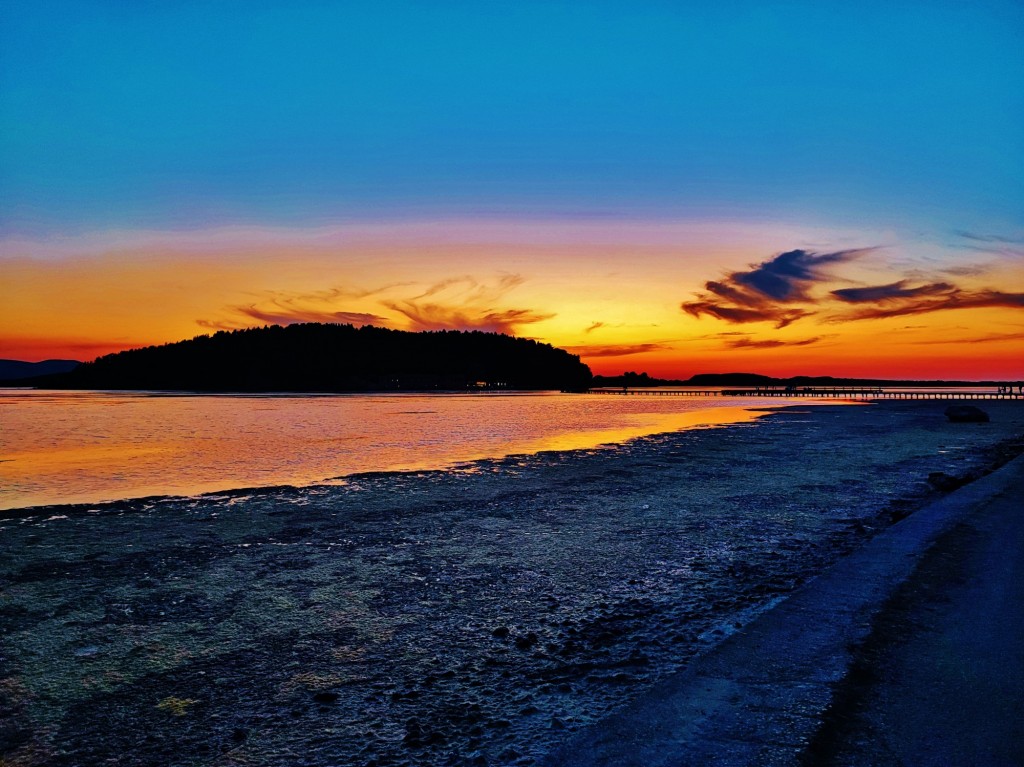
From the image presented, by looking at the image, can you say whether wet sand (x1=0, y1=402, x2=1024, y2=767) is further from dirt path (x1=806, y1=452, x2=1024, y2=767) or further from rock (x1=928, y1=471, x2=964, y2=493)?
dirt path (x1=806, y1=452, x2=1024, y2=767)

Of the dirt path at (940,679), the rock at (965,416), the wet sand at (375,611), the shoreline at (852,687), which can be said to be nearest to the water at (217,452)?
the wet sand at (375,611)

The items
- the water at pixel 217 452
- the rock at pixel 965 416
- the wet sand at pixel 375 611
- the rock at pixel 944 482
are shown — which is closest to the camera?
the wet sand at pixel 375 611

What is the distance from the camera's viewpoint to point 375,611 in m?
6.71

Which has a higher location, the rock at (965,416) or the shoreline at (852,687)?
the rock at (965,416)

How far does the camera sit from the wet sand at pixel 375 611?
4359mm

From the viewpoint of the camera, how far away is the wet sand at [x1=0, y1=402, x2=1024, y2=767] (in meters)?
4.36

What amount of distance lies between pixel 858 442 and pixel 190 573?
91.3 feet

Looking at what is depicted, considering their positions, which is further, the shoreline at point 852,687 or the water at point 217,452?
the water at point 217,452

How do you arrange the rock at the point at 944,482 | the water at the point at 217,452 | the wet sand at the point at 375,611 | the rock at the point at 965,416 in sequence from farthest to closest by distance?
the rock at the point at 965,416
the water at the point at 217,452
the rock at the point at 944,482
the wet sand at the point at 375,611

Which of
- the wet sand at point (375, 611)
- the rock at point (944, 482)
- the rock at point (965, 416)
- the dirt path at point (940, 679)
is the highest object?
the rock at point (965, 416)

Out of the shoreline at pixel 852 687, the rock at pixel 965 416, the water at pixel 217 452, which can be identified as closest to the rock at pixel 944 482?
the shoreline at pixel 852 687

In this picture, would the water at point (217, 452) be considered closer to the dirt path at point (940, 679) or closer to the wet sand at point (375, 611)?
the wet sand at point (375, 611)

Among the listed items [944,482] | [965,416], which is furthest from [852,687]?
[965,416]

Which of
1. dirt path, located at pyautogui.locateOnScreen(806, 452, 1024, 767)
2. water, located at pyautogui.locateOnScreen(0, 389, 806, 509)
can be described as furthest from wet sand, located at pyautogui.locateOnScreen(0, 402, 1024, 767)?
water, located at pyautogui.locateOnScreen(0, 389, 806, 509)
